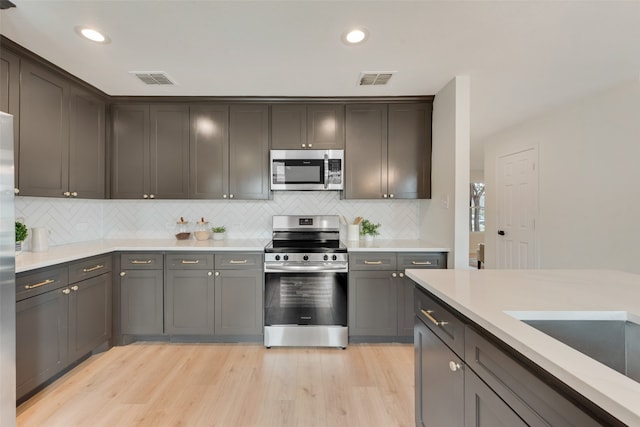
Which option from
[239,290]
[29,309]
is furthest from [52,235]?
[239,290]

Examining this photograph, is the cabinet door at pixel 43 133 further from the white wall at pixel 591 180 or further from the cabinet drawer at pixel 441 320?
the white wall at pixel 591 180

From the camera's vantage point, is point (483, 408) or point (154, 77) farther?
point (154, 77)

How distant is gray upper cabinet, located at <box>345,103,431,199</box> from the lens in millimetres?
3051

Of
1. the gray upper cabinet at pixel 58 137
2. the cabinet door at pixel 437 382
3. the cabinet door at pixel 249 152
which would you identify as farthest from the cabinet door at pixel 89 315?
the cabinet door at pixel 437 382

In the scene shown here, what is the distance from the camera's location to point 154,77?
2562 mm

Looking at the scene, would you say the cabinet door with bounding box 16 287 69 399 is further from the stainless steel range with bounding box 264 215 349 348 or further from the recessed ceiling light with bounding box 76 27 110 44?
the recessed ceiling light with bounding box 76 27 110 44

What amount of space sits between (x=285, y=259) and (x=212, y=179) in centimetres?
120

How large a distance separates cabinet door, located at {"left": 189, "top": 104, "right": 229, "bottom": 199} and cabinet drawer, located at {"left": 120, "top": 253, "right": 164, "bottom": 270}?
71cm

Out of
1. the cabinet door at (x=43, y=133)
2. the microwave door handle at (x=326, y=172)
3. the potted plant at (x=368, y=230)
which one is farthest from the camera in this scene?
the potted plant at (x=368, y=230)

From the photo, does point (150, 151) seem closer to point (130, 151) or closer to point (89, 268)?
point (130, 151)

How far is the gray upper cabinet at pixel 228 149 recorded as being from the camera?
9.99 ft

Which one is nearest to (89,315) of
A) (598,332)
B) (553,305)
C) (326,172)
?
(326,172)

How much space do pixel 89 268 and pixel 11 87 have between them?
1413 millimetres

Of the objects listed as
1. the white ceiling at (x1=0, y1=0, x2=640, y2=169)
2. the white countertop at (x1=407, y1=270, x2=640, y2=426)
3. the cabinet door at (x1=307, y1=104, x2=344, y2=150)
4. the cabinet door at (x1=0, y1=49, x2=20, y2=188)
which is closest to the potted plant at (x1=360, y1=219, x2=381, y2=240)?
the cabinet door at (x1=307, y1=104, x2=344, y2=150)
